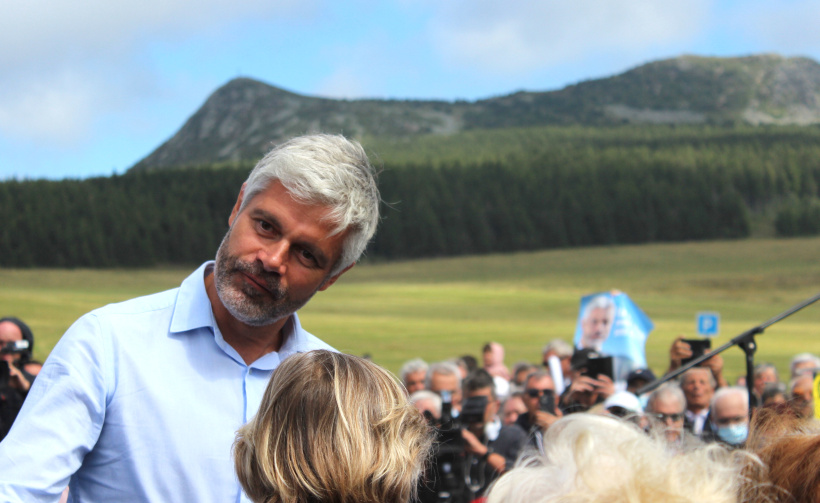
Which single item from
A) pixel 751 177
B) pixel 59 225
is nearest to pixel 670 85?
pixel 751 177

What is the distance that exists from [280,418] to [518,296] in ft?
157

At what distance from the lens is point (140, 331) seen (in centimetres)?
165

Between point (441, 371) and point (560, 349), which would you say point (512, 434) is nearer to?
point (441, 371)

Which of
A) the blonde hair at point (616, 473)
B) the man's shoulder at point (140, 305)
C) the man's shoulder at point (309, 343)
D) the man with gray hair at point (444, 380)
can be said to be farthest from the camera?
the man with gray hair at point (444, 380)

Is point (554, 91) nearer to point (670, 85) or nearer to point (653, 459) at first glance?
point (670, 85)

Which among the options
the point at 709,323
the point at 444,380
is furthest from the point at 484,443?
the point at 709,323

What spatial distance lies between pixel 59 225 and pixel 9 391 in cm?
5416

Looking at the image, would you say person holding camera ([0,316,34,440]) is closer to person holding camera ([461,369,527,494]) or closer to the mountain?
person holding camera ([461,369,527,494])

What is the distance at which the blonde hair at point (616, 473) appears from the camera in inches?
42.3

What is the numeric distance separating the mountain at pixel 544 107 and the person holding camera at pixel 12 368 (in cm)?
11584

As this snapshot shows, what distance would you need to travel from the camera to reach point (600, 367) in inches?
172

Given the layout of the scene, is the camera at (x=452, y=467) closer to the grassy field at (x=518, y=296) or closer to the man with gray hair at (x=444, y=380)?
the man with gray hair at (x=444, y=380)

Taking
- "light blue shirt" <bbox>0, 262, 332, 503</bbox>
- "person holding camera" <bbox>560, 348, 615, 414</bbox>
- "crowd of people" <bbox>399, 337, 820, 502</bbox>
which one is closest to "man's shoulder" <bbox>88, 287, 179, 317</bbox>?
"light blue shirt" <bbox>0, 262, 332, 503</bbox>

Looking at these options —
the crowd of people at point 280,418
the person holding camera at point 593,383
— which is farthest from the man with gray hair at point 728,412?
the crowd of people at point 280,418
